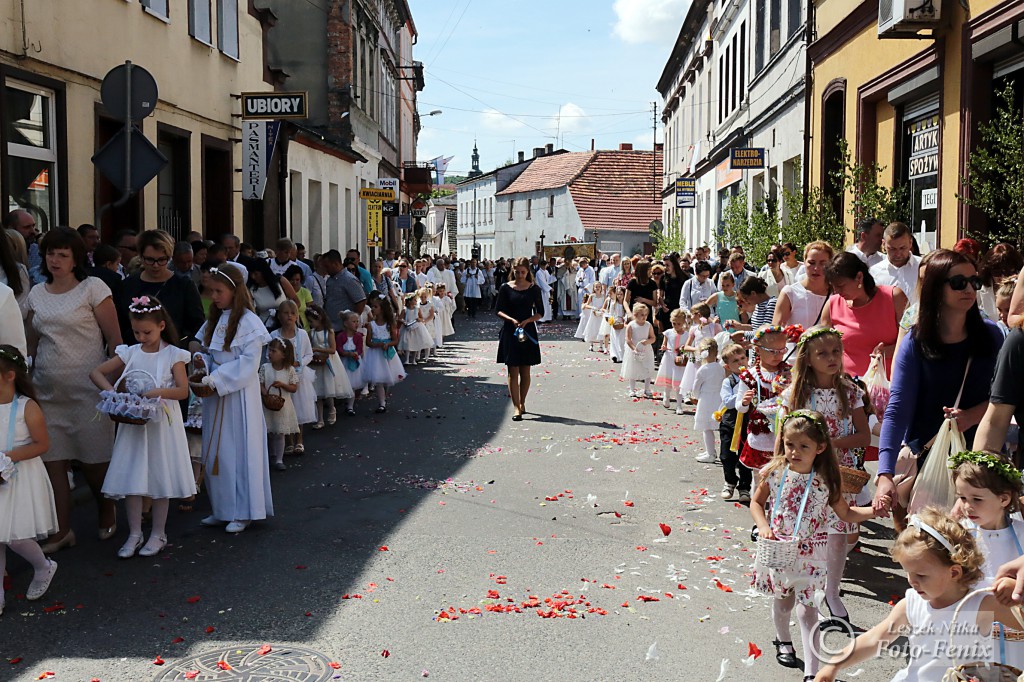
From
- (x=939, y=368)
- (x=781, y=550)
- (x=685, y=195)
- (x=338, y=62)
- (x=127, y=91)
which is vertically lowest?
(x=781, y=550)

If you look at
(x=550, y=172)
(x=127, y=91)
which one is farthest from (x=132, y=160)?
(x=550, y=172)

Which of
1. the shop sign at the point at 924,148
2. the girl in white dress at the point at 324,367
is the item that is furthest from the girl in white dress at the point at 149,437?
the shop sign at the point at 924,148

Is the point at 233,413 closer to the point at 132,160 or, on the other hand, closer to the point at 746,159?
the point at 132,160

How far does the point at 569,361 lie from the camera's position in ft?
69.0

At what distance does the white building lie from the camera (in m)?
22.9

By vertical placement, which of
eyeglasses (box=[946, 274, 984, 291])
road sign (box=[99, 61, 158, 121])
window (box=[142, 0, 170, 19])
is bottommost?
eyeglasses (box=[946, 274, 984, 291])

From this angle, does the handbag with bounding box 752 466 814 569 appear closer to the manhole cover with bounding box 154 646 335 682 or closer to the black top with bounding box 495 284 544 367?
the manhole cover with bounding box 154 646 335 682

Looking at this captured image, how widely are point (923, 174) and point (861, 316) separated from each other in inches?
332

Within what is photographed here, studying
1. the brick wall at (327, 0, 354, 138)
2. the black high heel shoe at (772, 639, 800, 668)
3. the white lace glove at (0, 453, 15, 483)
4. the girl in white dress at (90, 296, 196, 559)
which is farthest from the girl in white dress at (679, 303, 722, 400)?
the brick wall at (327, 0, 354, 138)

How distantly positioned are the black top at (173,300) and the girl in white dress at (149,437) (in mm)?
1151

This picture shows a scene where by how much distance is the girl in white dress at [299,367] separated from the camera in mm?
10938

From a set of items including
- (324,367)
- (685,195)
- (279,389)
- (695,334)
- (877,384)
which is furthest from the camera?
(685,195)

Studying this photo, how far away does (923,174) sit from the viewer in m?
15.0

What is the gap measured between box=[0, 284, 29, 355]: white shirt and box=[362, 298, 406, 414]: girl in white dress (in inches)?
285
